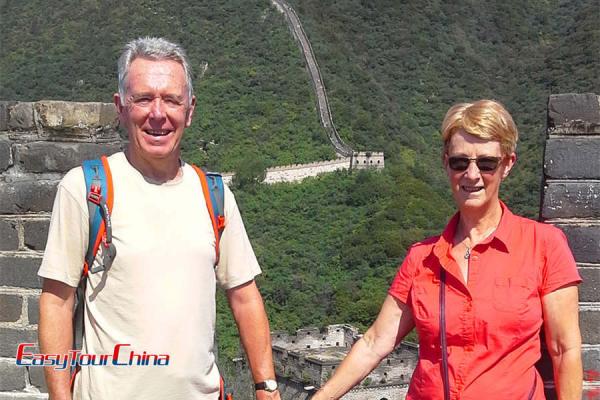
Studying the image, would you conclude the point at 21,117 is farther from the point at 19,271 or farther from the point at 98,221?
the point at 98,221

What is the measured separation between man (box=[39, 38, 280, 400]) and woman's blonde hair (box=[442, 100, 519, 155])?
89 centimetres

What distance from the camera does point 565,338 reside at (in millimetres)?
3043

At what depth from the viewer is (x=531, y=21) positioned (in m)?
58.2

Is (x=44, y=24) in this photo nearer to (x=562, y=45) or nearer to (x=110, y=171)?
(x=562, y=45)

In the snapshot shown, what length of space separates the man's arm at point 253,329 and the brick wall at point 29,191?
1.31 meters

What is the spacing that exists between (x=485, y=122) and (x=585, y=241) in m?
1.07

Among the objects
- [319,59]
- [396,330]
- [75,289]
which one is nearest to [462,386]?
[396,330]

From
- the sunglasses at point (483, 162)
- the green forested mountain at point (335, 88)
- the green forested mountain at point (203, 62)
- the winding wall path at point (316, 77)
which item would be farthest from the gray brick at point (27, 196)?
the winding wall path at point (316, 77)

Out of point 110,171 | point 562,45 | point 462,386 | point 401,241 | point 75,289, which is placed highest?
point 562,45

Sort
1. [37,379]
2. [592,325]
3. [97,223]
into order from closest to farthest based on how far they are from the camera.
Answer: [97,223]
[592,325]
[37,379]

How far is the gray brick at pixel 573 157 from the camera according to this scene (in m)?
3.83

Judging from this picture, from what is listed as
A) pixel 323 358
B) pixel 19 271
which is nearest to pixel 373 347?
pixel 19 271

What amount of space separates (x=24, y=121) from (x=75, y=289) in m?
1.52

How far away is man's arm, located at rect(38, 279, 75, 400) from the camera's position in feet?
9.64
